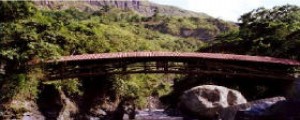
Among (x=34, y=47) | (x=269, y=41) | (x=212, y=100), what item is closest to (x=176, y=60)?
(x=212, y=100)

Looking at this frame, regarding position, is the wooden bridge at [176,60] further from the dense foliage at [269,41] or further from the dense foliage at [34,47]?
the dense foliage at [269,41]

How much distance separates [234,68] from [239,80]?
22.0 feet

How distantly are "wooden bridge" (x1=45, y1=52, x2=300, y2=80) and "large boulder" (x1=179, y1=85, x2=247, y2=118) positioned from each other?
1.64 meters

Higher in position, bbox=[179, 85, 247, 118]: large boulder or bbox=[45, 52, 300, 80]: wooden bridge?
bbox=[45, 52, 300, 80]: wooden bridge

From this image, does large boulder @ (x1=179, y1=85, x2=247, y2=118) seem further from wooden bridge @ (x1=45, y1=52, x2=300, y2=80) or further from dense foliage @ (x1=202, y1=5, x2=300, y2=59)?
dense foliage @ (x1=202, y1=5, x2=300, y2=59)

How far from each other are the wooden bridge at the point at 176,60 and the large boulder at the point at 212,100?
64.6 inches

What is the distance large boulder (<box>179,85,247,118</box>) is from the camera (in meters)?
29.5

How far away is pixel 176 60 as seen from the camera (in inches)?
1128

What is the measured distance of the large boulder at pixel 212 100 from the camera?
96.8 feet

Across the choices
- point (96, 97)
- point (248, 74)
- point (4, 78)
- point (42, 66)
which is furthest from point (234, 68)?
point (4, 78)

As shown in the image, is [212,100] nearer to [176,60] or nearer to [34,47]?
[176,60]

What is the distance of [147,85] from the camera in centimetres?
4428

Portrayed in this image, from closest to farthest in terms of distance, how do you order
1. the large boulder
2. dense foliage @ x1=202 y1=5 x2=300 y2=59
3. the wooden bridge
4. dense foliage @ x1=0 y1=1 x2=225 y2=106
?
dense foliage @ x1=0 y1=1 x2=225 y2=106 < the wooden bridge < the large boulder < dense foliage @ x1=202 y1=5 x2=300 y2=59

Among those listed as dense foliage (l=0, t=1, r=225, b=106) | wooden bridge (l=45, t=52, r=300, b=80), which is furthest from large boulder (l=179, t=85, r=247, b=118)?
dense foliage (l=0, t=1, r=225, b=106)
